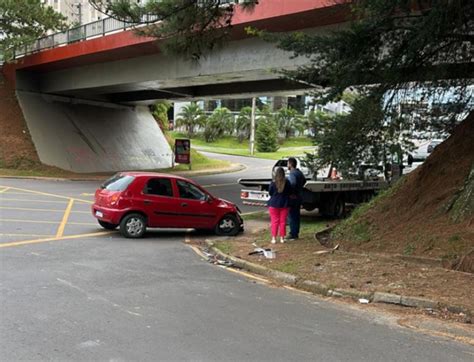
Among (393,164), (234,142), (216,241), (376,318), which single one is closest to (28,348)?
(376,318)

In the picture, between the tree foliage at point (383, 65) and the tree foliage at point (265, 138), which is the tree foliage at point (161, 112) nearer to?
the tree foliage at point (265, 138)

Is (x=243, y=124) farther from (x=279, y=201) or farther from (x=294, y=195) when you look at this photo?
(x=279, y=201)

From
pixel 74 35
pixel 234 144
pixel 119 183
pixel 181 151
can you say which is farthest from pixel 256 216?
pixel 234 144

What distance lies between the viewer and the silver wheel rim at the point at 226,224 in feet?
42.2

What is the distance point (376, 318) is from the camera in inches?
249

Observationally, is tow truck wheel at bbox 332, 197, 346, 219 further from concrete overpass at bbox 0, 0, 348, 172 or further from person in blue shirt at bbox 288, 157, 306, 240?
concrete overpass at bbox 0, 0, 348, 172

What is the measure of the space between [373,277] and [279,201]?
337cm

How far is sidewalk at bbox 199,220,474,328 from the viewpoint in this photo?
6.75m

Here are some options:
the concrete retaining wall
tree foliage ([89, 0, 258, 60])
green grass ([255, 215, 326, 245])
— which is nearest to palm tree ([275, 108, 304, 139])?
the concrete retaining wall

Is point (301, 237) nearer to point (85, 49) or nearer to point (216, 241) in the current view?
point (216, 241)

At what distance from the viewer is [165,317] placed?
5770mm

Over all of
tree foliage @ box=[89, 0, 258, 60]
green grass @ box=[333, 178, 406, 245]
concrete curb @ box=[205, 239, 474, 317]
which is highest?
tree foliage @ box=[89, 0, 258, 60]

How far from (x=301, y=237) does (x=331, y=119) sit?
9.14ft

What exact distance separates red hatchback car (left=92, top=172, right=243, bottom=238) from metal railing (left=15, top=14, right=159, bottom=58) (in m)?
11.8
